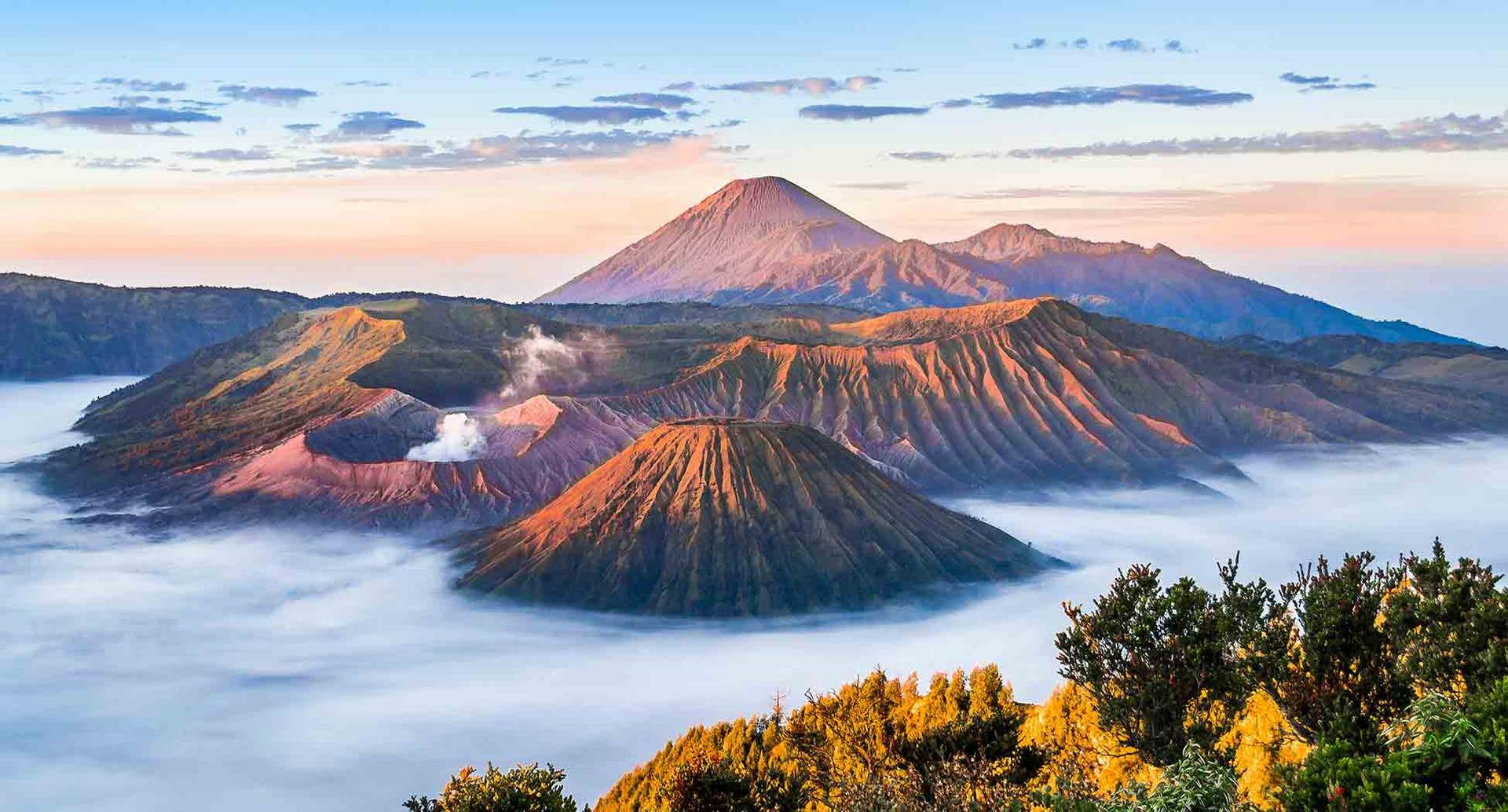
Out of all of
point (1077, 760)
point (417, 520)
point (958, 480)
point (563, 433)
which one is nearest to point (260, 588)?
point (417, 520)

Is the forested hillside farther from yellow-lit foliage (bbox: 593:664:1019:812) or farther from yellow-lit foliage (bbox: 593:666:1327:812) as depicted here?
yellow-lit foliage (bbox: 593:664:1019:812)

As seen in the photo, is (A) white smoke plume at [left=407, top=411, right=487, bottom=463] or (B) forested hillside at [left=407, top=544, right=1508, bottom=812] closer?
(B) forested hillside at [left=407, top=544, right=1508, bottom=812]

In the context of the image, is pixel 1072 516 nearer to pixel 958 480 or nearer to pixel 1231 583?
pixel 958 480

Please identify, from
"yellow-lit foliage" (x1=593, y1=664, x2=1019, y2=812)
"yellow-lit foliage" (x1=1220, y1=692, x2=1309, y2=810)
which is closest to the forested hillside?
"yellow-lit foliage" (x1=1220, y1=692, x2=1309, y2=810)

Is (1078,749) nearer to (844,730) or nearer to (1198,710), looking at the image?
(1198,710)

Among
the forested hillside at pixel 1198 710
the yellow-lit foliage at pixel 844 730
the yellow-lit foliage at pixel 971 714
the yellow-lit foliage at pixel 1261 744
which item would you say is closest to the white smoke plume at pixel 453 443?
the yellow-lit foliage at pixel 844 730

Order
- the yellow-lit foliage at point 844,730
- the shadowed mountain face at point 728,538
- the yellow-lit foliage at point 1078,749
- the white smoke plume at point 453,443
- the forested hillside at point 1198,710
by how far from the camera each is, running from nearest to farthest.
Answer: the forested hillside at point 1198,710, the yellow-lit foliage at point 1078,749, the yellow-lit foliage at point 844,730, the shadowed mountain face at point 728,538, the white smoke plume at point 453,443

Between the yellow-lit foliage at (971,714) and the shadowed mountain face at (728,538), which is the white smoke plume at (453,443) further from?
the yellow-lit foliage at (971,714)
